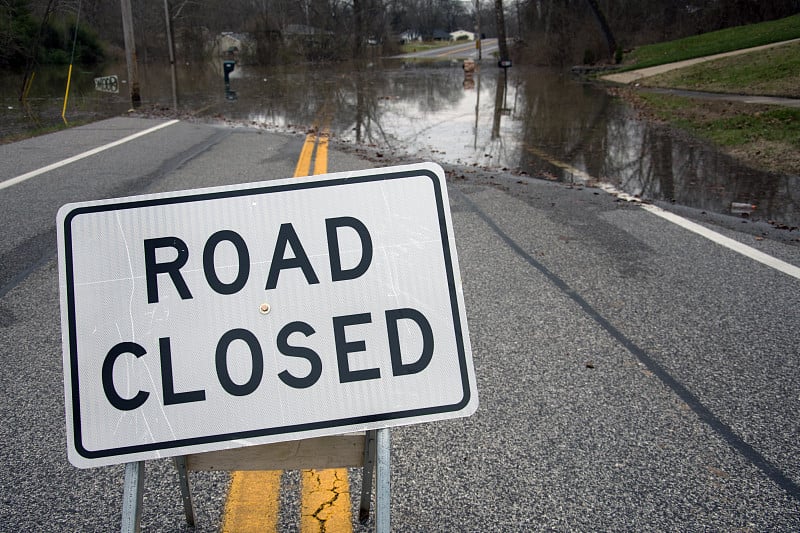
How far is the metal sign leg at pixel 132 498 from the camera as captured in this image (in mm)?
1981

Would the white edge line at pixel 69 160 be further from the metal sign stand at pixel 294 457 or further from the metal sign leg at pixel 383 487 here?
the metal sign leg at pixel 383 487

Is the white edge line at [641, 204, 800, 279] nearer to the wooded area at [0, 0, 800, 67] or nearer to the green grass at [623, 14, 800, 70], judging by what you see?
the green grass at [623, 14, 800, 70]

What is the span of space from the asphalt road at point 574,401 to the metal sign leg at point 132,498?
643mm

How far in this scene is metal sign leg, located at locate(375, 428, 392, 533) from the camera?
200cm

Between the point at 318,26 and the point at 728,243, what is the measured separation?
2707 inches

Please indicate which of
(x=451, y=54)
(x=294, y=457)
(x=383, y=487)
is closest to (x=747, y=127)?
(x=294, y=457)

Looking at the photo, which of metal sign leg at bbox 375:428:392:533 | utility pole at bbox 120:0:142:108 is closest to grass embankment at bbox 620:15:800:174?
metal sign leg at bbox 375:428:392:533

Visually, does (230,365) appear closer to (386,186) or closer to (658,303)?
(386,186)

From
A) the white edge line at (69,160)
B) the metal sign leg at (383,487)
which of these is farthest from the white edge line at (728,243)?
the white edge line at (69,160)

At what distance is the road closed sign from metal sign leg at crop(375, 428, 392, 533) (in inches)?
2.7

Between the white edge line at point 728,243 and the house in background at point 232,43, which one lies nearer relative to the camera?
the white edge line at point 728,243

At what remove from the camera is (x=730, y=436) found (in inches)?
126

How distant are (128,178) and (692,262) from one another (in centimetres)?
702

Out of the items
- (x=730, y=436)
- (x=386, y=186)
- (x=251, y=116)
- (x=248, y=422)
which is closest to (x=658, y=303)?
(x=730, y=436)
